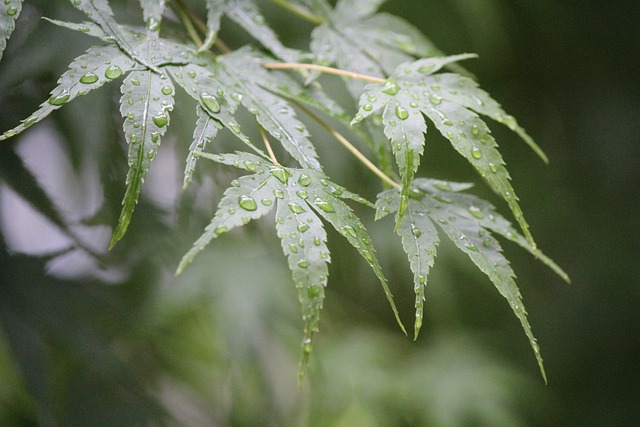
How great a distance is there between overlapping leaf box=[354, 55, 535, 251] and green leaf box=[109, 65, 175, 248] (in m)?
0.13

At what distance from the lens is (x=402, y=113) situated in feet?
1.32

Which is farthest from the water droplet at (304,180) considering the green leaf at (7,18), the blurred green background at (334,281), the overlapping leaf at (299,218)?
the blurred green background at (334,281)

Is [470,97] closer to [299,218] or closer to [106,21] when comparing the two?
[299,218]

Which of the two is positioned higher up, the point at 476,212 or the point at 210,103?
the point at 210,103

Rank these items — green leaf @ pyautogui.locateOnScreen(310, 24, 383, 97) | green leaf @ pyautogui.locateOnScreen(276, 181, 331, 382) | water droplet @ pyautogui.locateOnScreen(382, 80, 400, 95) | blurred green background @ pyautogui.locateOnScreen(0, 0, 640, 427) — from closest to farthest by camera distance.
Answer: green leaf @ pyautogui.locateOnScreen(276, 181, 331, 382)
water droplet @ pyautogui.locateOnScreen(382, 80, 400, 95)
green leaf @ pyautogui.locateOnScreen(310, 24, 383, 97)
blurred green background @ pyautogui.locateOnScreen(0, 0, 640, 427)

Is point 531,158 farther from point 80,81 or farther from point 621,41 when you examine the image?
point 80,81

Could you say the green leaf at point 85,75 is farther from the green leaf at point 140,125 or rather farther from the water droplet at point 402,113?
the water droplet at point 402,113

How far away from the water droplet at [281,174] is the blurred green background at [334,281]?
357 mm

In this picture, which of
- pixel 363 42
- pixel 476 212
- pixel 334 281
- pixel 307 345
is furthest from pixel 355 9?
pixel 334 281

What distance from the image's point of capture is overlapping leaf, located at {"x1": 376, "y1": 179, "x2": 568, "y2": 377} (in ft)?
1.25

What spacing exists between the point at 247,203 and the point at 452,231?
18cm

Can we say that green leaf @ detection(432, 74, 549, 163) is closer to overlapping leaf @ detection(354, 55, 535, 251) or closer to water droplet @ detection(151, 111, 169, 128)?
overlapping leaf @ detection(354, 55, 535, 251)

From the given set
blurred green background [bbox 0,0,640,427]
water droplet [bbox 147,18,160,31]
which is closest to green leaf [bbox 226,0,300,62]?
water droplet [bbox 147,18,160,31]

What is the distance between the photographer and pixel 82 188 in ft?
2.38
